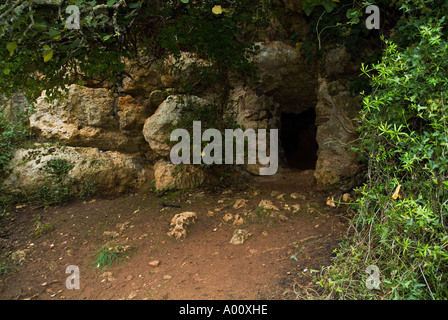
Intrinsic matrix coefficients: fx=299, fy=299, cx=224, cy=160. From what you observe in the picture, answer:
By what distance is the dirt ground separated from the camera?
92.4 inches

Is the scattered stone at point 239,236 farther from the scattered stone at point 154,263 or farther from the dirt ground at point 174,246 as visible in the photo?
the scattered stone at point 154,263

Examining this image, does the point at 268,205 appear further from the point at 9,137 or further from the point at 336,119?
the point at 9,137

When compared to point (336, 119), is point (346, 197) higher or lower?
lower

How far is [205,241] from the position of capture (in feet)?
9.89

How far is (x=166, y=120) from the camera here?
4566 millimetres

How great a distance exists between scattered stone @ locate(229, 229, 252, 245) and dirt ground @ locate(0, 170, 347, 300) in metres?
0.05

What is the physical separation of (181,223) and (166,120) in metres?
1.90

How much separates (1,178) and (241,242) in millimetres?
3663

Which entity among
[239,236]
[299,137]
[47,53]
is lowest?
[239,236]

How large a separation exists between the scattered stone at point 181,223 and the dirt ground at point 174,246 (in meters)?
0.06

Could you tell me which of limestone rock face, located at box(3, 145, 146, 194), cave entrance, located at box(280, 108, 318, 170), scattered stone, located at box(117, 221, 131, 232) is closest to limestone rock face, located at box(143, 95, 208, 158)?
limestone rock face, located at box(3, 145, 146, 194)

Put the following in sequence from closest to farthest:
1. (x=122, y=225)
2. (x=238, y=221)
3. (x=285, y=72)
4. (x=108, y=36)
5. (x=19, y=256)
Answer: (x=108, y=36)
(x=19, y=256)
(x=238, y=221)
(x=122, y=225)
(x=285, y=72)

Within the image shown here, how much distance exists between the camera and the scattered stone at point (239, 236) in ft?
9.45

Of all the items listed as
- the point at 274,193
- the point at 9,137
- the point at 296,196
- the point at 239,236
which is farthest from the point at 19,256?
the point at 296,196
